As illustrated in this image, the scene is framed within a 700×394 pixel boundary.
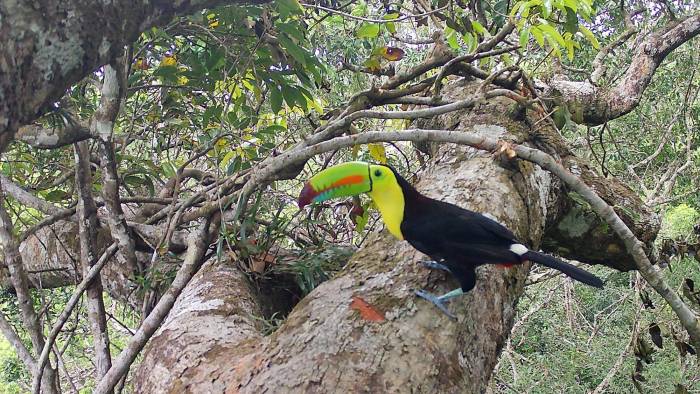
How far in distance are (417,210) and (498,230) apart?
0.22 metres

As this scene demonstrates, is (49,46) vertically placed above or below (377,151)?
below

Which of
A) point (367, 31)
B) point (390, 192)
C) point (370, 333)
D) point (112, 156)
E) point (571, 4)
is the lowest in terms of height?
point (370, 333)

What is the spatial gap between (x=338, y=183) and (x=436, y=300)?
406 millimetres

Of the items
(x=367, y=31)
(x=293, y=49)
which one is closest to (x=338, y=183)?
(x=293, y=49)

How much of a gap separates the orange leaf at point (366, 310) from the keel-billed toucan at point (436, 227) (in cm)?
15

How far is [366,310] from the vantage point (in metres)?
1.49

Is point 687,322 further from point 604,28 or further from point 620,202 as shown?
point 604,28

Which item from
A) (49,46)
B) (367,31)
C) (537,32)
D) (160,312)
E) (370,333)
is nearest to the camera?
(49,46)

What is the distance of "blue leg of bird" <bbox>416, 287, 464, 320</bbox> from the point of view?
5.02ft

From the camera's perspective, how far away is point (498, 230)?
1639mm

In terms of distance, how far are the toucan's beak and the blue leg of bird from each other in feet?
1.07

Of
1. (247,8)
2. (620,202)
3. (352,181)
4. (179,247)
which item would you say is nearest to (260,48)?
(247,8)

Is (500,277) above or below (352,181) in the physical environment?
below

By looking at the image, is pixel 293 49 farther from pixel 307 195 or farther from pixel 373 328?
pixel 373 328
